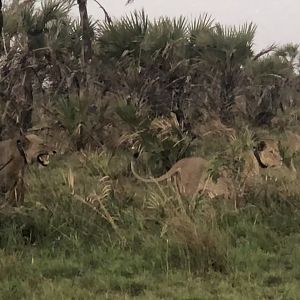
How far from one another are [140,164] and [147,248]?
167 inches

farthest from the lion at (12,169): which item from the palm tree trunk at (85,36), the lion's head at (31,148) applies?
the palm tree trunk at (85,36)

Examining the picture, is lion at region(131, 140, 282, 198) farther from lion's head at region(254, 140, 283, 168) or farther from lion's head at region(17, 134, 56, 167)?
lion's head at region(17, 134, 56, 167)

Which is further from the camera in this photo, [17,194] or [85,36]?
[85,36]

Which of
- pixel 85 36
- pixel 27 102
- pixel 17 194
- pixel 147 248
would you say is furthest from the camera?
pixel 85 36

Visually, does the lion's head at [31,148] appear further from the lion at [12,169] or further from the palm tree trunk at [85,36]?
the palm tree trunk at [85,36]


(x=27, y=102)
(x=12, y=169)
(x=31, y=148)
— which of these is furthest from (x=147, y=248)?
(x=27, y=102)

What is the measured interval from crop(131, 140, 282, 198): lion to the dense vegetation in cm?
15

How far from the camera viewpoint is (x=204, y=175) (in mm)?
7211

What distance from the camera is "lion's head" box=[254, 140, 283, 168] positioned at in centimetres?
788

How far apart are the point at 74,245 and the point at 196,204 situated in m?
1.38

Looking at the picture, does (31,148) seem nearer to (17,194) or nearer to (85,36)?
(17,194)

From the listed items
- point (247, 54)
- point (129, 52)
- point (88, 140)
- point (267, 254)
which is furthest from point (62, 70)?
point (267, 254)

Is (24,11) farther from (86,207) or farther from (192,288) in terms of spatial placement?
(192,288)

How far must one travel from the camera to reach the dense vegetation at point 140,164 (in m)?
4.99
